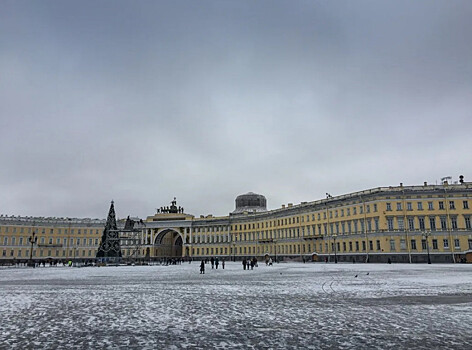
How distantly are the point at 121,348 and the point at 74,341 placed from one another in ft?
4.63

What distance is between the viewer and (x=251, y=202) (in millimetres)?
125625

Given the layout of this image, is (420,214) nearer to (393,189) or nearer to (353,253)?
(393,189)

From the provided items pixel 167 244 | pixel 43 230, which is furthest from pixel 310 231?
pixel 43 230

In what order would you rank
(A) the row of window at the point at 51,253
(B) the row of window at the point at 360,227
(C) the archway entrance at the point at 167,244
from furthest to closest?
(C) the archway entrance at the point at 167,244, (A) the row of window at the point at 51,253, (B) the row of window at the point at 360,227

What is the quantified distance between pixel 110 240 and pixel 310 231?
4184cm

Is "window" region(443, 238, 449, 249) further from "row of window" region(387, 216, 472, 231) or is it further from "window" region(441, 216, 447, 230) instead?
"window" region(441, 216, 447, 230)

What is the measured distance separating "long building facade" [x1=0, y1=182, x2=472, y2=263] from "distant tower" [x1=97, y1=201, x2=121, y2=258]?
18565mm

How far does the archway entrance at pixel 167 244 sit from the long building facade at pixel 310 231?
0.35 meters

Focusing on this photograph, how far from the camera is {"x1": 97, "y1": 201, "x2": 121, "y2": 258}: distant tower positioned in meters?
67.1

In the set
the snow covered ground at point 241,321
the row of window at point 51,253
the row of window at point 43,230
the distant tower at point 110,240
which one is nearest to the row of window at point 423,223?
the distant tower at point 110,240

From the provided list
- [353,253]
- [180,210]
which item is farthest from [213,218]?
[353,253]

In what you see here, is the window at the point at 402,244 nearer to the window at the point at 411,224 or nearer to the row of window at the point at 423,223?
the row of window at the point at 423,223

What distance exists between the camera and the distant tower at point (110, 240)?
220 ft

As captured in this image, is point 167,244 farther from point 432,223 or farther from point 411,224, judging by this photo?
point 432,223
